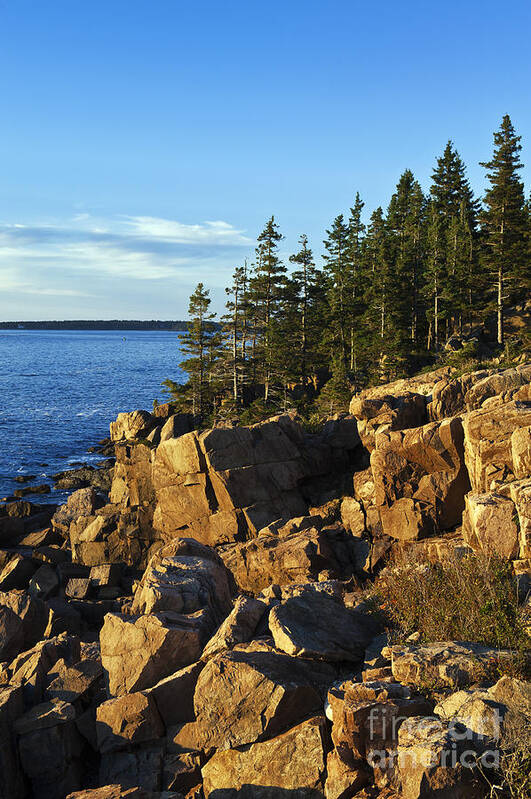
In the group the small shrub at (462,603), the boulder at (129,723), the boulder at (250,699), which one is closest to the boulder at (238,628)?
the boulder at (250,699)

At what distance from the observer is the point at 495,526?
13070 mm

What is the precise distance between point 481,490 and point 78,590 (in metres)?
19.9

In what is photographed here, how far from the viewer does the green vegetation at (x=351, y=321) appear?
53594 millimetres

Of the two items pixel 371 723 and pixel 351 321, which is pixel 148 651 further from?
pixel 351 321

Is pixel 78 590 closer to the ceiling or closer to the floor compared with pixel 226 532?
closer to the floor

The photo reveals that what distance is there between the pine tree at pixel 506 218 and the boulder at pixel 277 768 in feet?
173

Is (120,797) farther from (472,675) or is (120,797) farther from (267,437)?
(267,437)

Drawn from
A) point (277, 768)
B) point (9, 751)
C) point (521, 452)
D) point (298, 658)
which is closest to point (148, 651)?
point (9, 751)

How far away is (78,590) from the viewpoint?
27.6 metres

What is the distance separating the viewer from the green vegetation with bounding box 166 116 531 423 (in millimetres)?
53594

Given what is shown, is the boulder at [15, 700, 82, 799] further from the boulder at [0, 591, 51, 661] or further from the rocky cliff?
the boulder at [0, 591, 51, 661]

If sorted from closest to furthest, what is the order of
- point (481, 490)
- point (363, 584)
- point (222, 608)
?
point (222, 608) → point (481, 490) → point (363, 584)

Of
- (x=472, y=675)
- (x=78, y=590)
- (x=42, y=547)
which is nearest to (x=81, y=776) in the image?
(x=472, y=675)

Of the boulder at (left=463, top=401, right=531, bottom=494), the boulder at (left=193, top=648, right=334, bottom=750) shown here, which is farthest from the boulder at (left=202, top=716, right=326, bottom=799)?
the boulder at (left=463, top=401, right=531, bottom=494)
